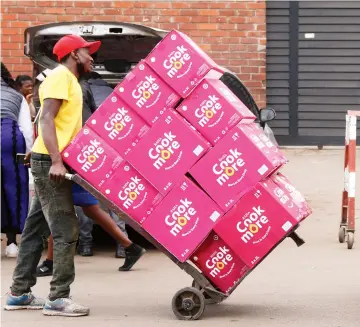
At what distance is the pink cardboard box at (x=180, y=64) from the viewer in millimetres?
7121

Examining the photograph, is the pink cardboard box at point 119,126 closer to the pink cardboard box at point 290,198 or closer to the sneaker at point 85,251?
the pink cardboard box at point 290,198

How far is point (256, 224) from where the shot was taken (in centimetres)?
709

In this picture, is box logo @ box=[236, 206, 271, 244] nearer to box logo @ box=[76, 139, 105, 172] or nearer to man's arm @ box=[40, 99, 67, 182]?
box logo @ box=[76, 139, 105, 172]

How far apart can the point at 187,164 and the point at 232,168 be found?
0.94 feet

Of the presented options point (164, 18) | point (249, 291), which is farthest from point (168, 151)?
point (164, 18)

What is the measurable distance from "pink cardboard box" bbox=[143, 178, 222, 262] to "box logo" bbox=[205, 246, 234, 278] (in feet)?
0.56

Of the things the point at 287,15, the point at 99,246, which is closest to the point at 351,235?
the point at 99,246

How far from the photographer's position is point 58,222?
23.9 feet

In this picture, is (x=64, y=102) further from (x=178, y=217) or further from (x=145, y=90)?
(x=178, y=217)

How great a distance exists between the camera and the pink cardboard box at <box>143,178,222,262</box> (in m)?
7.10

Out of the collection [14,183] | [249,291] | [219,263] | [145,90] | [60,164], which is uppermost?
[145,90]

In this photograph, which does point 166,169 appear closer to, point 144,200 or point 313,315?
point 144,200

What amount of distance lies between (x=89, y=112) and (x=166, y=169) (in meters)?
2.09

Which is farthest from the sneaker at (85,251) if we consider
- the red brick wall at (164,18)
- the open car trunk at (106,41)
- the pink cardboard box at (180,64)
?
the red brick wall at (164,18)
